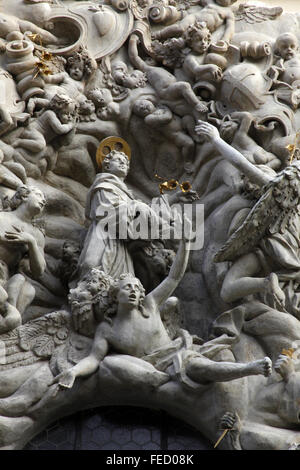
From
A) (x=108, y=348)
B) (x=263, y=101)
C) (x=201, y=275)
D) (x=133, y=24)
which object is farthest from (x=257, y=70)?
(x=108, y=348)

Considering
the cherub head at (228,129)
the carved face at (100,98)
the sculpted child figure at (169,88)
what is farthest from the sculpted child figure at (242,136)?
the carved face at (100,98)

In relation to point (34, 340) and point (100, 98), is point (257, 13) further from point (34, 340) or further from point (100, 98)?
point (34, 340)

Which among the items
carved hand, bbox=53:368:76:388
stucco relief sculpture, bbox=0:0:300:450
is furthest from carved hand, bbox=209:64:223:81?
carved hand, bbox=53:368:76:388

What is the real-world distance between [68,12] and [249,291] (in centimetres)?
347

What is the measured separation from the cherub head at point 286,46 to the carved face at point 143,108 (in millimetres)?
1351

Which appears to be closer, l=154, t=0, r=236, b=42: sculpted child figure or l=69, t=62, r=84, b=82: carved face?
l=69, t=62, r=84, b=82: carved face

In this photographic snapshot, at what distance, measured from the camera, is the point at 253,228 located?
379 inches

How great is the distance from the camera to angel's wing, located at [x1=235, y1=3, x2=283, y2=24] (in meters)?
11.6

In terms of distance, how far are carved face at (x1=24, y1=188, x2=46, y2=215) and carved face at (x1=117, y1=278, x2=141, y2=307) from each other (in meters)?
1.05

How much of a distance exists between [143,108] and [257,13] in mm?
1734

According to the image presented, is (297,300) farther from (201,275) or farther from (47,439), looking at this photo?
(47,439)

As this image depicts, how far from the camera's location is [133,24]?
11336 millimetres

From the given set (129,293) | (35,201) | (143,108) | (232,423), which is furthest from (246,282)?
(143,108)

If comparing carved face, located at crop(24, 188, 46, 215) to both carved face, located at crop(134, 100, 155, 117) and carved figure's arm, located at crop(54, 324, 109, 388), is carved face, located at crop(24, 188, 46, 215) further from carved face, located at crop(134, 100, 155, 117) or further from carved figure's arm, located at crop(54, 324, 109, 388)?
carved face, located at crop(134, 100, 155, 117)
